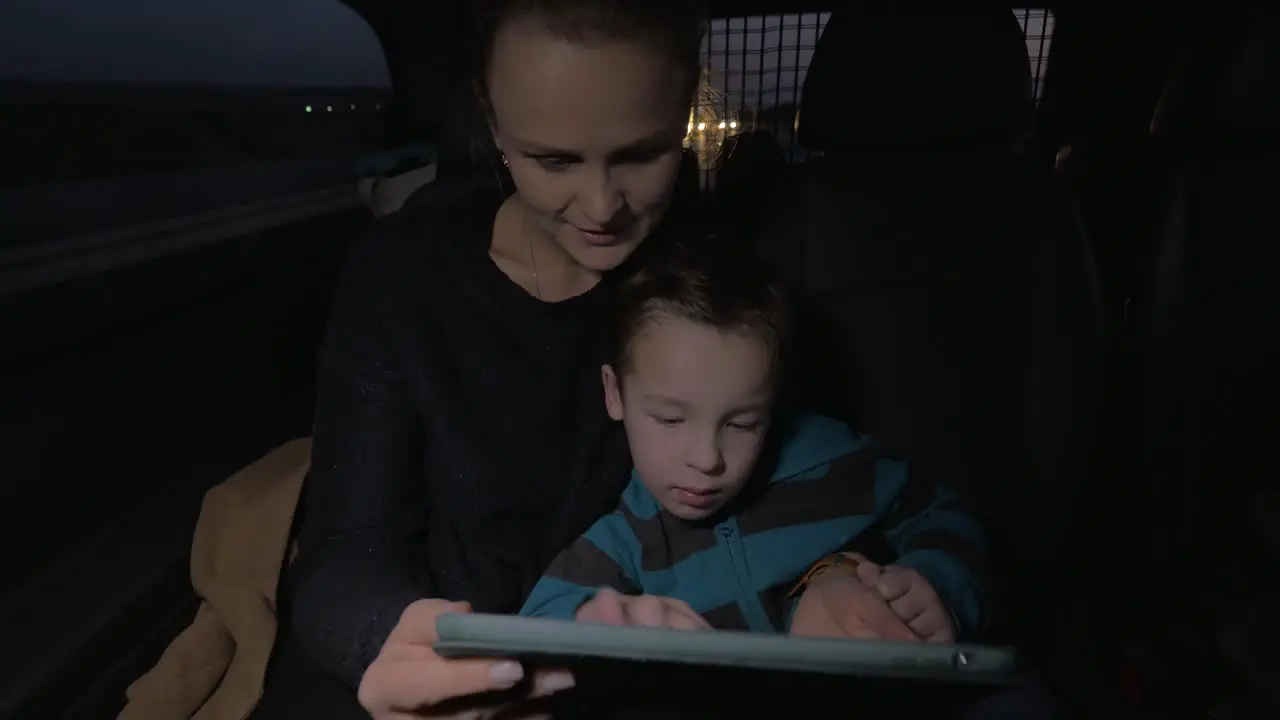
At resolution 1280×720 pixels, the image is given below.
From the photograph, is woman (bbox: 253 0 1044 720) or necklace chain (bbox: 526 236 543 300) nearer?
woman (bbox: 253 0 1044 720)

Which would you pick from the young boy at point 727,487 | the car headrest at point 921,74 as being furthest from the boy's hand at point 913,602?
the car headrest at point 921,74

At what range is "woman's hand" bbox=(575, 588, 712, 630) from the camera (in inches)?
37.5

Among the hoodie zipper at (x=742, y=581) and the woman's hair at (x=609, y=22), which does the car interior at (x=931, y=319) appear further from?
the hoodie zipper at (x=742, y=581)

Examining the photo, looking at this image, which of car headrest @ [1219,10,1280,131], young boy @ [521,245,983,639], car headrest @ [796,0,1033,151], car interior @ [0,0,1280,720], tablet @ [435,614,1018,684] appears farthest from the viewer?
car headrest @ [1219,10,1280,131]

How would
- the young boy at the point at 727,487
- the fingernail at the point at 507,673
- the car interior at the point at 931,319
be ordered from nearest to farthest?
the fingernail at the point at 507,673 → the young boy at the point at 727,487 → the car interior at the point at 931,319

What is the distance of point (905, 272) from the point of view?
143cm

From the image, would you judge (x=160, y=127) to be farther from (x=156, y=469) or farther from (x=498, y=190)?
(x=498, y=190)

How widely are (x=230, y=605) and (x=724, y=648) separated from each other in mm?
918

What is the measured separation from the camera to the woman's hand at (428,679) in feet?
2.71

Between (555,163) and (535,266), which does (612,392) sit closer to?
(535,266)

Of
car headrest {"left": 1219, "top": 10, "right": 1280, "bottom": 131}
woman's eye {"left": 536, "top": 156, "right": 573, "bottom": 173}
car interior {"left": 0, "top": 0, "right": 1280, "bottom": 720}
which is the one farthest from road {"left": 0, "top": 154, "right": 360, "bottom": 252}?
car headrest {"left": 1219, "top": 10, "right": 1280, "bottom": 131}

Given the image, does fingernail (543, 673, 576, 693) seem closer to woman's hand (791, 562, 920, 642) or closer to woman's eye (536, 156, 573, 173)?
woman's hand (791, 562, 920, 642)

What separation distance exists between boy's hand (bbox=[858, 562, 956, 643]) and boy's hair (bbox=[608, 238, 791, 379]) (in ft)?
0.80

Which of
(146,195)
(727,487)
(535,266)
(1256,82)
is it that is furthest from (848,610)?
(146,195)
